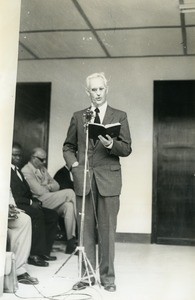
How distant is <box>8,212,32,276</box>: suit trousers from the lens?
3238 mm

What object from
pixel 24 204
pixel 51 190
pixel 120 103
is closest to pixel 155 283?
pixel 24 204

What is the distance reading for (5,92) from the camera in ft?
9.07

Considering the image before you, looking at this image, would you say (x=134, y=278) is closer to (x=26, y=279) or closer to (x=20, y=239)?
(x=26, y=279)

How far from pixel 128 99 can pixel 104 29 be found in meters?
1.27

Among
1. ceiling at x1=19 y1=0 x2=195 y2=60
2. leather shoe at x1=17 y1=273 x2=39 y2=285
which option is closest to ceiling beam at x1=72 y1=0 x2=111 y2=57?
ceiling at x1=19 y1=0 x2=195 y2=60

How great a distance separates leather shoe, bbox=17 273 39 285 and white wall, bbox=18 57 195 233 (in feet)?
8.45

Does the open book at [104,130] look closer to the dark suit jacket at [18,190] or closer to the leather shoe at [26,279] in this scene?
the leather shoe at [26,279]

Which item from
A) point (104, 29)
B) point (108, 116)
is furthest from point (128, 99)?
point (108, 116)

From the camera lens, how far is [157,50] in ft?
17.6

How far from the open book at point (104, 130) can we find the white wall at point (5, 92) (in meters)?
0.57

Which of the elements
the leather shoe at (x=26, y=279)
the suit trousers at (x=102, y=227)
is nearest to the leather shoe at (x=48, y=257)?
the leather shoe at (x=26, y=279)

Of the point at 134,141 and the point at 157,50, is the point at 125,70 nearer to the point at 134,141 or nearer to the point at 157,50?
the point at 157,50

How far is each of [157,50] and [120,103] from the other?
0.87 meters

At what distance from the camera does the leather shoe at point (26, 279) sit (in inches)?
123
